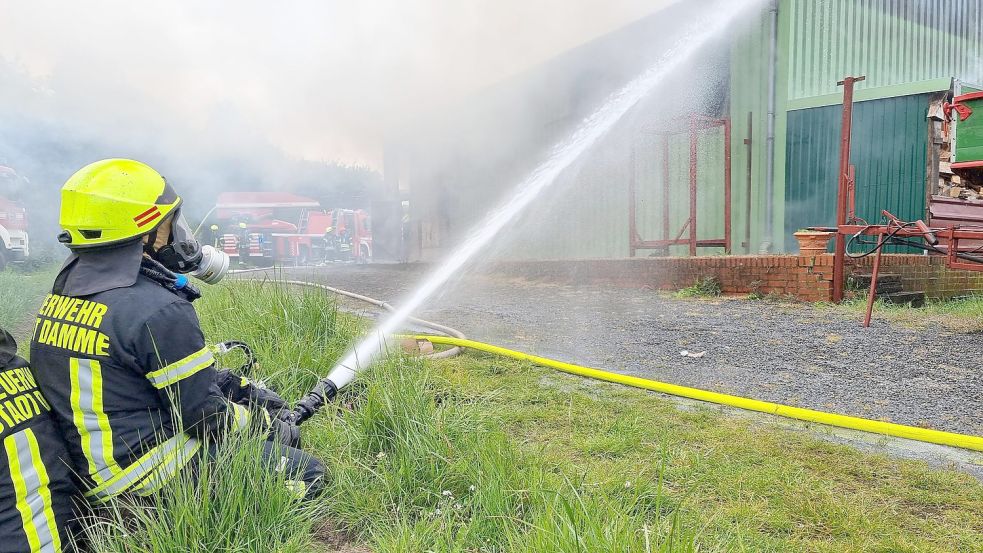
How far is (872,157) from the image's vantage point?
9.10 m

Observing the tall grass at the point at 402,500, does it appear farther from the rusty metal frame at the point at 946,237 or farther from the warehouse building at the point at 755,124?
the warehouse building at the point at 755,124

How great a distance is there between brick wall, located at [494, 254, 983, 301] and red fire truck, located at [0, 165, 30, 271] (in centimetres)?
1000

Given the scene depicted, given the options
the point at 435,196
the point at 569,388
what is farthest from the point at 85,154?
the point at 569,388

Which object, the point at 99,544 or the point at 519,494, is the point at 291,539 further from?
the point at 519,494

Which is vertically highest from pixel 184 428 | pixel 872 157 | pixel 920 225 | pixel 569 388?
pixel 872 157

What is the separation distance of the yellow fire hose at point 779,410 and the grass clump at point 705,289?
415 cm

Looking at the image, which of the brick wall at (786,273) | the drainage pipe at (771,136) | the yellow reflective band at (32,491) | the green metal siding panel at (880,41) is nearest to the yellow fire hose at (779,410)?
Answer: the yellow reflective band at (32,491)

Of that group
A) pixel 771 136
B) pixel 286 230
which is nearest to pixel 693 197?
pixel 771 136

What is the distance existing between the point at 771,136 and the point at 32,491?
403 inches

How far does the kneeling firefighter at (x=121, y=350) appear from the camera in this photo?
176cm

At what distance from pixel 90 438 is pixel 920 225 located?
18.8ft

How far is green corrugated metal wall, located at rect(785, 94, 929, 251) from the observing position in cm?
879

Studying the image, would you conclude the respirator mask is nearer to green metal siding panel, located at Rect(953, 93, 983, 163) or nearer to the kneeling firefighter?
the kneeling firefighter

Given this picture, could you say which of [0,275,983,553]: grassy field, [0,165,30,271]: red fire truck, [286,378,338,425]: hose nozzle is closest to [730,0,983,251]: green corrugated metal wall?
[0,275,983,553]: grassy field
